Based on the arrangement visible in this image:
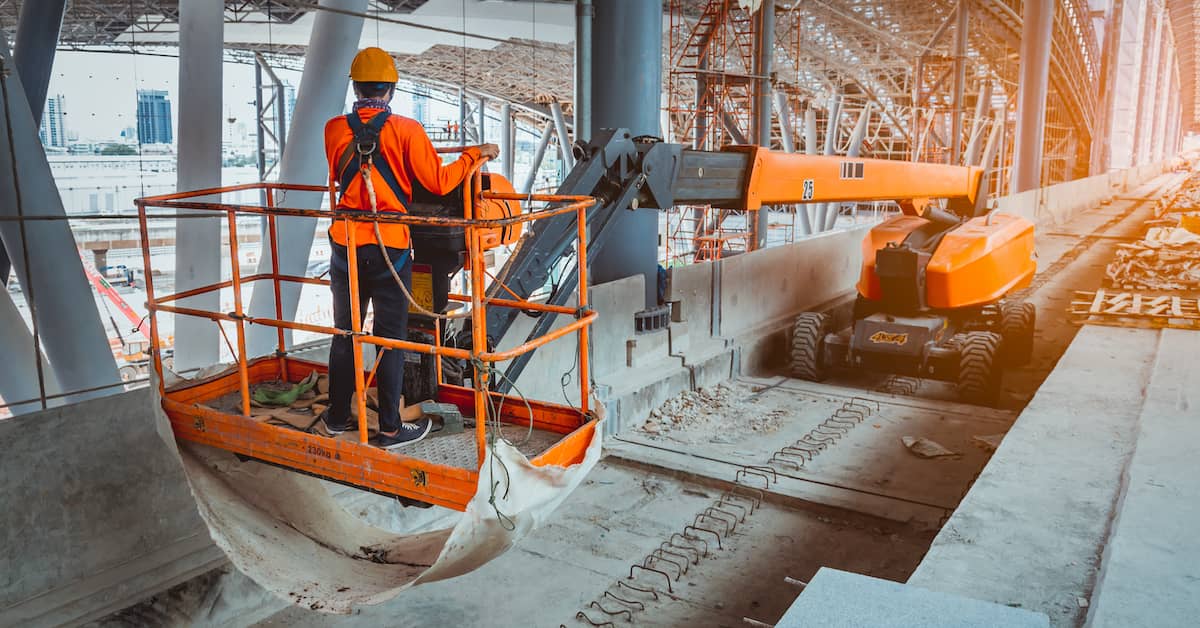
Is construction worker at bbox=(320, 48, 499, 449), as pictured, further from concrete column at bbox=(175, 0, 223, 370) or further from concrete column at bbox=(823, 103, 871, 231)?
concrete column at bbox=(823, 103, 871, 231)

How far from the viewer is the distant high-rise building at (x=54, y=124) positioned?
20.9ft

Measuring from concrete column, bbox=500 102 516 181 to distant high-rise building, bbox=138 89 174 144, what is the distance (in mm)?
5775

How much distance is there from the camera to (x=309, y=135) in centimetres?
836

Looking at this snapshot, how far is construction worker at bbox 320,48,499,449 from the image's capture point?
4266mm

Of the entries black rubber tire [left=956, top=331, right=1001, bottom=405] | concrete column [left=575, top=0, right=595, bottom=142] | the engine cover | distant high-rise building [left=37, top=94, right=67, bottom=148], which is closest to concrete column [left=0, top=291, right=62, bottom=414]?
distant high-rise building [left=37, top=94, right=67, bottom=148]

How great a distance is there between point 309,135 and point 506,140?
6910mm

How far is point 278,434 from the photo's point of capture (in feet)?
14.3

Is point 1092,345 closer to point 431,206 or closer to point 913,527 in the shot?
point 913,527

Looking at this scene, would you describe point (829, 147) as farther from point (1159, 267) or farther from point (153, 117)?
point (153, 117)

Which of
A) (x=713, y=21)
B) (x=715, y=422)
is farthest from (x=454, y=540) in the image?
(x=713, y=21)

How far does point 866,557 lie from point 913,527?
0.61 m

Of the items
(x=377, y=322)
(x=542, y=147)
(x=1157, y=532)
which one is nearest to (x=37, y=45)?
(x=377, y=322)

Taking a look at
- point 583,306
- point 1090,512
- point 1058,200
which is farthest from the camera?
point 1058,200

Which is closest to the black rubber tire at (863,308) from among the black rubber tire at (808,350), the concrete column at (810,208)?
the black rubber tire at (808,350)
